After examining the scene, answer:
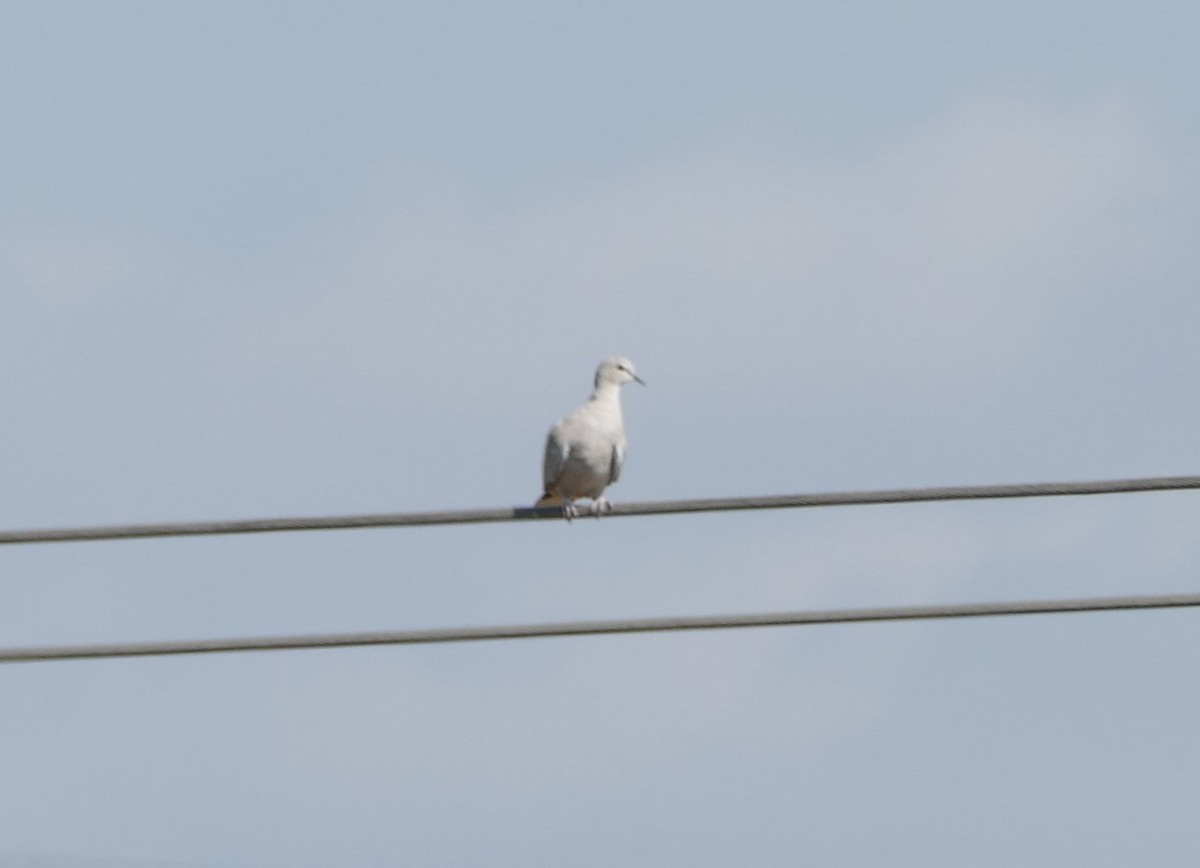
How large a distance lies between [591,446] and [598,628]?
452 cm

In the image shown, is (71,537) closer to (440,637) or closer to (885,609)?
(440,637)

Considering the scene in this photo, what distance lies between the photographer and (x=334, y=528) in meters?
12.0

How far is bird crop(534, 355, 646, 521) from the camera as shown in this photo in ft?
53.5

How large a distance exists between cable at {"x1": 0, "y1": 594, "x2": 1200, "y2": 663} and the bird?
3878 millimetres

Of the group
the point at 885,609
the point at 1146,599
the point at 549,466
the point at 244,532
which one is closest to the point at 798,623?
the point at 885,609

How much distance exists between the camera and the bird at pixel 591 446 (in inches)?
642

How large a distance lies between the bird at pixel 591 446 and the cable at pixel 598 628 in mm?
3878

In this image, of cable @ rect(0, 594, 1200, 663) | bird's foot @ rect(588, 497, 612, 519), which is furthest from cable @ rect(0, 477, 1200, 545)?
bird's foot @ rect(588, 497, 612, 519)

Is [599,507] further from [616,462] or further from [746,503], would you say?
[746,503]

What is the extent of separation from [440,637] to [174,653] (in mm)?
1075

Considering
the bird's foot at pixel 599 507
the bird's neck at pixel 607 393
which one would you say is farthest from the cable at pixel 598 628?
the bird's neck at pixel 607 393

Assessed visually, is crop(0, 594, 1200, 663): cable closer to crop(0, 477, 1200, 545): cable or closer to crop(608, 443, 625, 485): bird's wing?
crop(0, 477, 1200, 545): cable

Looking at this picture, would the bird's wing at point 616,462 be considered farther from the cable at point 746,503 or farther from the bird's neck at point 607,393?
the cable at point 746,503

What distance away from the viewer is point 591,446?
53.9 feet
